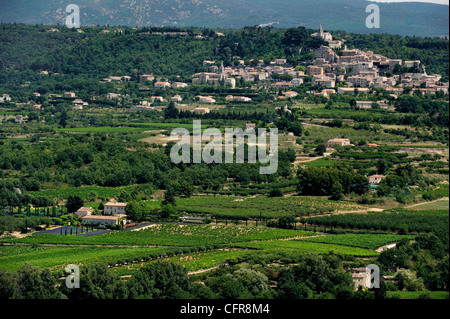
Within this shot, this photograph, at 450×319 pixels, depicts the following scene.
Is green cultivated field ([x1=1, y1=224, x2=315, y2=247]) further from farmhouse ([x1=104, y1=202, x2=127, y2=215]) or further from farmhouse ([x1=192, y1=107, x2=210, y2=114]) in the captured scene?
farmhouse ([x1=192, y1=107, x2=210, y2=114])

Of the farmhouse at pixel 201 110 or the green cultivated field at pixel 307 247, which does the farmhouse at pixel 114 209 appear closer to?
the green cultivated field at pixel 307 247

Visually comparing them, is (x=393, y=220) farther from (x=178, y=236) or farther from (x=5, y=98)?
(x=5, y=98)

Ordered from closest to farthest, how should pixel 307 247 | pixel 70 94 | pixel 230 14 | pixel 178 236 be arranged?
pixel 307 247
pixel 178 236
pixel 70 94
pixel 230 14

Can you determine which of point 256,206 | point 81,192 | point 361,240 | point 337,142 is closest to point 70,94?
point 337,142

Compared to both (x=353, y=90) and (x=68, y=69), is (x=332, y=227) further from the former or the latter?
(x=68, y=69)

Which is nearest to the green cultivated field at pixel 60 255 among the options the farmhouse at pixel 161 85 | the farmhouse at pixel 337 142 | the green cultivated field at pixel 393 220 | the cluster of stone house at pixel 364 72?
the green cultivated field at pixel 393 220

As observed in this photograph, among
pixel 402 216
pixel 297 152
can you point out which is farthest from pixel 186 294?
pixel 297 152

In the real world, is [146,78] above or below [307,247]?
above

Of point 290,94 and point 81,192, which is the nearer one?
point 81,192
